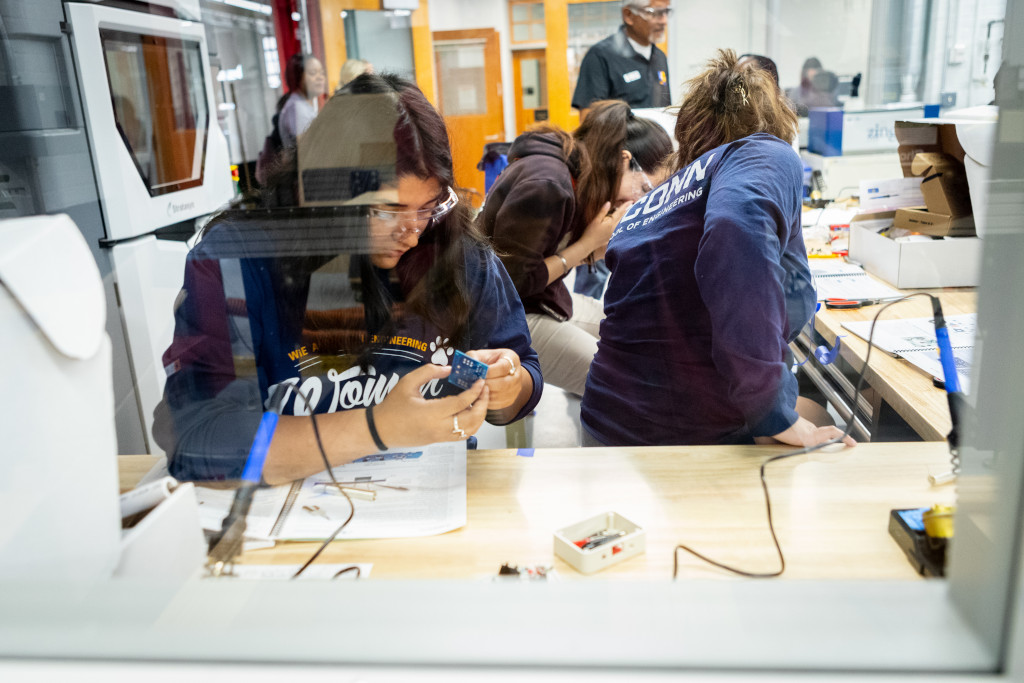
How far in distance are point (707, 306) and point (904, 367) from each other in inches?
12.3

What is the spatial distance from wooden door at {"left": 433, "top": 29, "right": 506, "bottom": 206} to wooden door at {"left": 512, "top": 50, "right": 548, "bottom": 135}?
0.04 meters

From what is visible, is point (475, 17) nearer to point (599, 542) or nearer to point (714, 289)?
point (714, 289)

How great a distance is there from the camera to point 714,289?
112cm

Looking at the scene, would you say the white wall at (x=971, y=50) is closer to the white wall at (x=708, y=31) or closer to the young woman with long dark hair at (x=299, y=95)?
the white wall at (x=708, y=31)

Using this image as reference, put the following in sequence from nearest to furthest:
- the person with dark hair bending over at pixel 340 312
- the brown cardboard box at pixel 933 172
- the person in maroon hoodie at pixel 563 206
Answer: the person with dark hair bending over at pixel 340 312 < the brown cardboard box at pixel 933 172 < the person in maroon hoodie at pixel 563 206

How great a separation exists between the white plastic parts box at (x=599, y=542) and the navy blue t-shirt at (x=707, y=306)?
0.40m

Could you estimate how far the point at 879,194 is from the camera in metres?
1.95

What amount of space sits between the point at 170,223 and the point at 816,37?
1591mm

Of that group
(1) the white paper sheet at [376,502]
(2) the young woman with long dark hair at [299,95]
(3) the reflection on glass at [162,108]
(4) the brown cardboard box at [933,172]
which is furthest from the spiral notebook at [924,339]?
(3) the reflection on glass at [162,108]

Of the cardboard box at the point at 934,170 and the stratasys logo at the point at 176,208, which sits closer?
the cardboard box at the point at 934,170

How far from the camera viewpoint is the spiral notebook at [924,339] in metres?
0.58

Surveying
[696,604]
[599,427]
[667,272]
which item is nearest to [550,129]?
[667,272]

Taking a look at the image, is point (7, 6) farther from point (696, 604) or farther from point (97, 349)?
point (696, 604)

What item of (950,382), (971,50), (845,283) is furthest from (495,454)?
(845,283)
